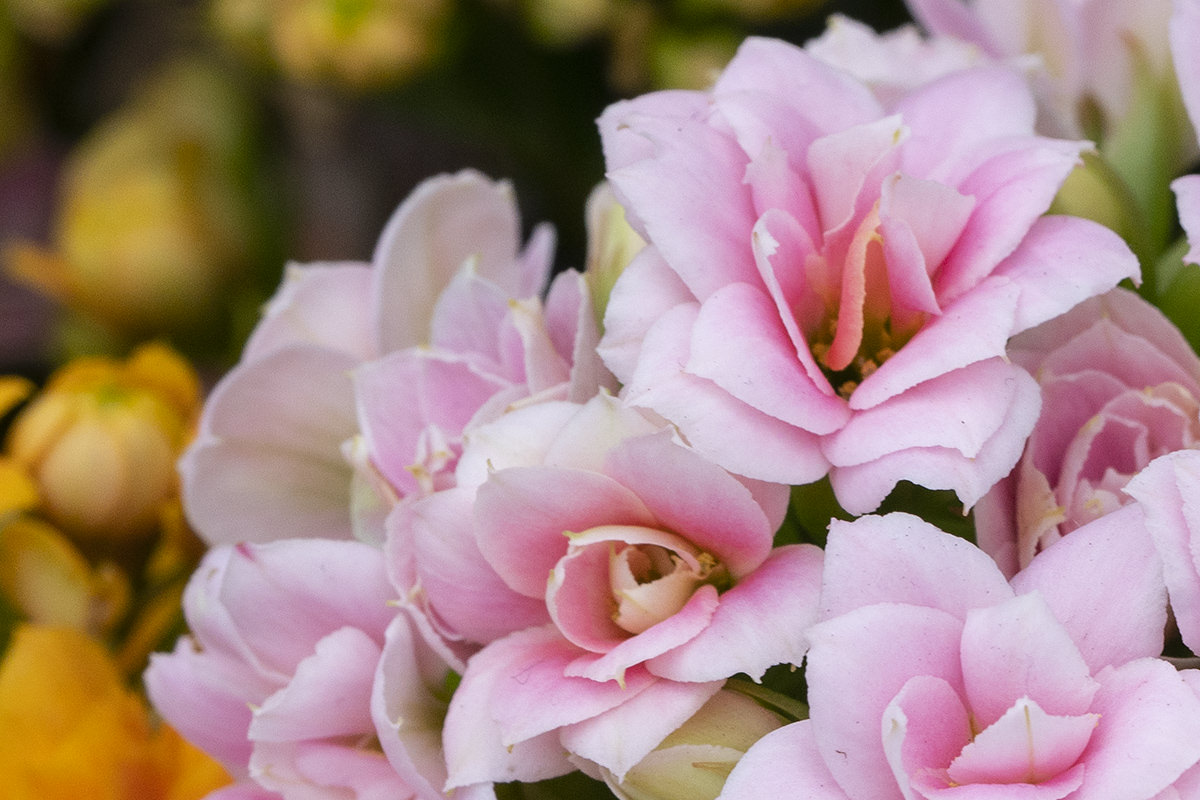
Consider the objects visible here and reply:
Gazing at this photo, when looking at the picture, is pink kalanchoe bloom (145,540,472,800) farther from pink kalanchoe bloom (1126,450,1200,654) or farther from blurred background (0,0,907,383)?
blurred background (0,0,907,383)

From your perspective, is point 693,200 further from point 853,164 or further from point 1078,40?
point 1078,40

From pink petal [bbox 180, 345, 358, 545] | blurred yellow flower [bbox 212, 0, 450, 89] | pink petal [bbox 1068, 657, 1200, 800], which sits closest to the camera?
pink petal [bbox 1068, 657, 1200, 800]

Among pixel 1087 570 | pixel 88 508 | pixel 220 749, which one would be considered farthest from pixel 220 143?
pixel 1087 570

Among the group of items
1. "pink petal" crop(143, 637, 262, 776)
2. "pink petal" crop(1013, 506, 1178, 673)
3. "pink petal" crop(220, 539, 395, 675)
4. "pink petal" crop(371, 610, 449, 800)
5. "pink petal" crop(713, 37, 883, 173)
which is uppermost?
"pink petal" crop(713, 37, 883, 173)

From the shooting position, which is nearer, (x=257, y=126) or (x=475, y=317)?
(x=475, y=317)

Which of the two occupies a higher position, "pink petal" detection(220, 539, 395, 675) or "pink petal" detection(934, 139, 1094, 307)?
"pink petal" detection(934, 139, 1094, 307)

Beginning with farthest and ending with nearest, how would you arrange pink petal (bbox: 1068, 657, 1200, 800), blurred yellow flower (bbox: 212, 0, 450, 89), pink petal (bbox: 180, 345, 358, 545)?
1. blurred yellow flower (bbox: 212, 0, 450, 89)
2. pink petal (bbox: 180, 345, 358, 545)
3. pink petal (bbox: 1068, 657, 1200, 800)

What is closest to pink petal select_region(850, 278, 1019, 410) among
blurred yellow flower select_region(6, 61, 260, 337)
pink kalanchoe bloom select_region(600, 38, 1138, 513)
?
pink kalanchoe bloom select_region(600, 38, 1138, 513)

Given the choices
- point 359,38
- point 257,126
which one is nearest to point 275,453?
point 359,38
